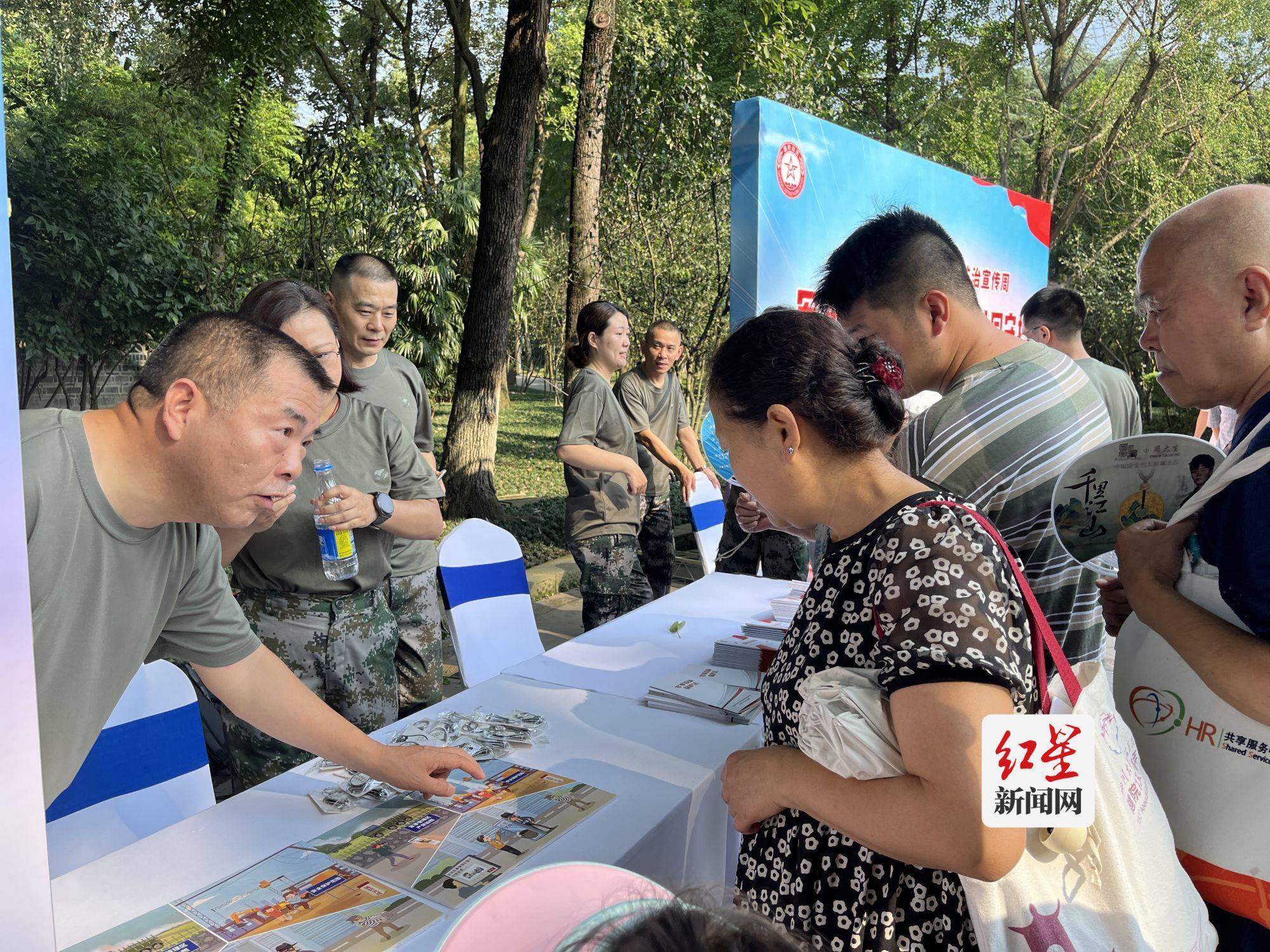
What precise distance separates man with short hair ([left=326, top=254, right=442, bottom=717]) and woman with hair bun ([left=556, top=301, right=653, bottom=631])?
2.92 ft

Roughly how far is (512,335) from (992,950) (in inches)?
773

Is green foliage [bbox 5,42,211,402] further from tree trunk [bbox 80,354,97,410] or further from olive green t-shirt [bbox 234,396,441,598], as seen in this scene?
olive green t-shirt [bbox 234,396,441,598]

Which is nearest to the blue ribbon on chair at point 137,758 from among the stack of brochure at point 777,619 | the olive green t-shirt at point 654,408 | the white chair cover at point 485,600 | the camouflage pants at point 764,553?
the white chair cover at point 485,600

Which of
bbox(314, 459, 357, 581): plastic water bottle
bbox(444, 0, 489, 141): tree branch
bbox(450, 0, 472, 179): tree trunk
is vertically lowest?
bbox(314, 459, 357, 581): plastic water bottle

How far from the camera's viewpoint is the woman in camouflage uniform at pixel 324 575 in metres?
2.26

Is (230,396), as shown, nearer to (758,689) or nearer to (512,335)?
(758,689)

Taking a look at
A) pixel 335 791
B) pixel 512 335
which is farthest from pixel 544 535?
pixel 512 335

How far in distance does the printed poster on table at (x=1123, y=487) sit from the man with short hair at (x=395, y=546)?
79.6 inches

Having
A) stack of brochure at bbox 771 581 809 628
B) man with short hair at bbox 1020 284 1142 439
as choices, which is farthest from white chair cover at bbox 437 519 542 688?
man with short hair at bbox 1020 284 1142 439

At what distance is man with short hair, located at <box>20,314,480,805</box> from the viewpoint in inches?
50.5

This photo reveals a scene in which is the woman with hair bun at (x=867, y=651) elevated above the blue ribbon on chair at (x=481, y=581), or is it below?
above

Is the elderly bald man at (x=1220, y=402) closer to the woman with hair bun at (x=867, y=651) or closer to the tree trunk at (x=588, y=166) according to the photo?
the woman with hair bun at (x=867, y=651)

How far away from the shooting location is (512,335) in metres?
20.0

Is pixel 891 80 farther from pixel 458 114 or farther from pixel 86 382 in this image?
pixel 86 382
